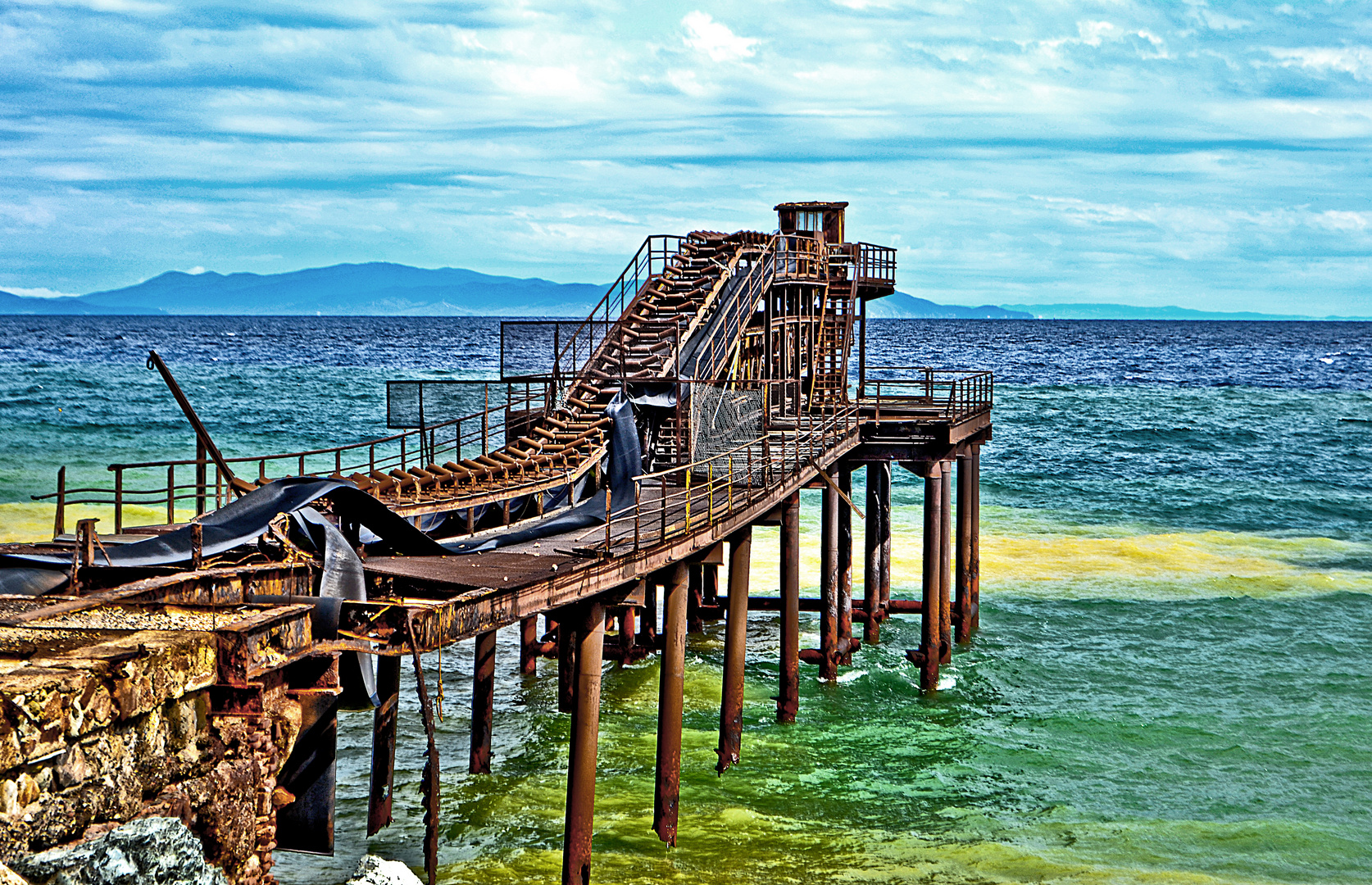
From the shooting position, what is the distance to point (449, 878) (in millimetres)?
17031

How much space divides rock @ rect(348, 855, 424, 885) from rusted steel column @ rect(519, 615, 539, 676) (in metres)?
14.1

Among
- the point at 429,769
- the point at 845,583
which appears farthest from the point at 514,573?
the point at 845,583

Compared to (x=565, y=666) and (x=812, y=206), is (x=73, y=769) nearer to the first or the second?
(x=565, y=666)

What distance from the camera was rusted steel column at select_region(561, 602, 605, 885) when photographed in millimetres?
15477

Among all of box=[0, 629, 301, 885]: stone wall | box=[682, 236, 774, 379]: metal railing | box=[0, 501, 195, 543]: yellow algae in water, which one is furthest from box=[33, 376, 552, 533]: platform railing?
box=[0, 629, 301, 885]: stone wall

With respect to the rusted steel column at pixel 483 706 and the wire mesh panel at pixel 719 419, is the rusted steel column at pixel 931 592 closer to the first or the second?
the wire mesh panel at pixel 719 419

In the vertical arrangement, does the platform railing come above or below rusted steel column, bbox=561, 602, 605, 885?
above

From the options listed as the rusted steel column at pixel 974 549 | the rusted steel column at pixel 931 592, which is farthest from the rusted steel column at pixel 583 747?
the rusted steel column at pixel 974 549

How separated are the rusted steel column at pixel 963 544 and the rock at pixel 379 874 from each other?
19.3 meters

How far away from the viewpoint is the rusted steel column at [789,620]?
23625 mm

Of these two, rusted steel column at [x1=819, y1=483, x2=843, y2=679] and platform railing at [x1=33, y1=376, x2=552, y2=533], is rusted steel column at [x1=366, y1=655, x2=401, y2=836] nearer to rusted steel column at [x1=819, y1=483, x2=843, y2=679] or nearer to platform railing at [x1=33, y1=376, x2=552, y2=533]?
platform railing at [x1=33, y1=376, x2=552, y2=533]

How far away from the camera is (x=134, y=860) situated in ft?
30.8

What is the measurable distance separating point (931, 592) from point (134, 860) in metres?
19.5

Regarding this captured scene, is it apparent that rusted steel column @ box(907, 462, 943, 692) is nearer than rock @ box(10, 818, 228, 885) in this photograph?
No
